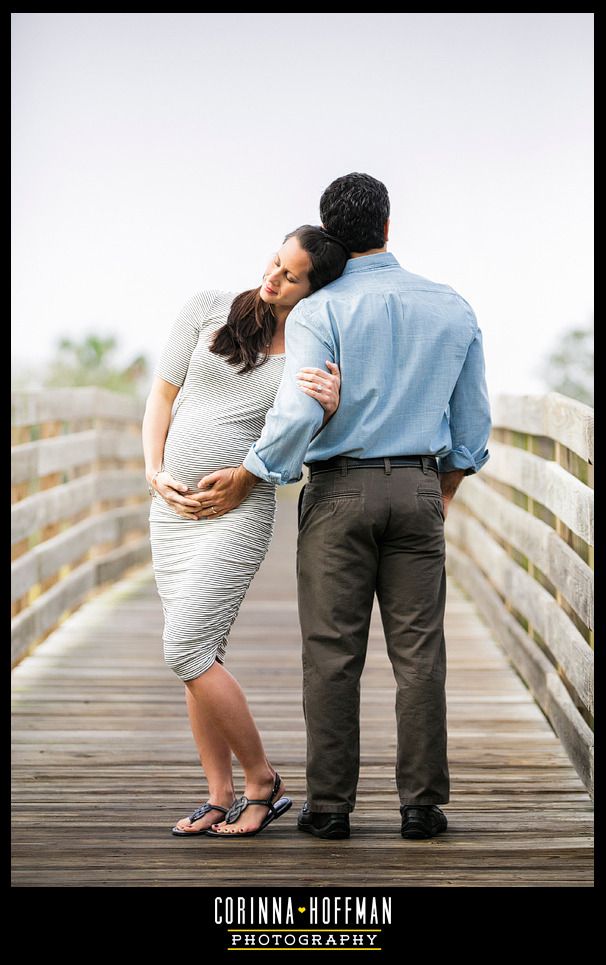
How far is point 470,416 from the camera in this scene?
9.43ft

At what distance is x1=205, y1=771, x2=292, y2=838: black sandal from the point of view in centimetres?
280

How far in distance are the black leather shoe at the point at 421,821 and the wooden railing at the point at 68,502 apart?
85.7 inches

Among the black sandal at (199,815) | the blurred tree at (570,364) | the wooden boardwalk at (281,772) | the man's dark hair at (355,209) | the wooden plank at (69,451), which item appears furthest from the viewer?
the blurred tree at (570,364)

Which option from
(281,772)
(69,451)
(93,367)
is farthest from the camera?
(93,367)

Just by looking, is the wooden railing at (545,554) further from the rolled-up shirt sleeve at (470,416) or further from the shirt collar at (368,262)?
the shirt collar at (368,262)

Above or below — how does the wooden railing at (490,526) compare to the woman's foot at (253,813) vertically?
above

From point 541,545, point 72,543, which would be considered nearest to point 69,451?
point 72,543

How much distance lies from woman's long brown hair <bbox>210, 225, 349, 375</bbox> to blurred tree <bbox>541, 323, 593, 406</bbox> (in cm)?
2709

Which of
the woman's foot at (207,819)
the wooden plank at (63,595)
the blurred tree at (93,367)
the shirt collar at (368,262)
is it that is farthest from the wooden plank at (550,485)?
the blurred tree at (93,367)

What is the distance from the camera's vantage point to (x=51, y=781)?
3250 millimetres

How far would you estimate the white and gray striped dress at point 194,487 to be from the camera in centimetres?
272

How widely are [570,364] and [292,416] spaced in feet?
93.9

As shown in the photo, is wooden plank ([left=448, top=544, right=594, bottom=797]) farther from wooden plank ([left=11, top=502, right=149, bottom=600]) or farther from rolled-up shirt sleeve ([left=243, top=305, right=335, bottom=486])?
wooden plank ([left=11, top=502, right=149, bottom=600])

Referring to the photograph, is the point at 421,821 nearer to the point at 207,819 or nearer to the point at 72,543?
the point at 207,819
